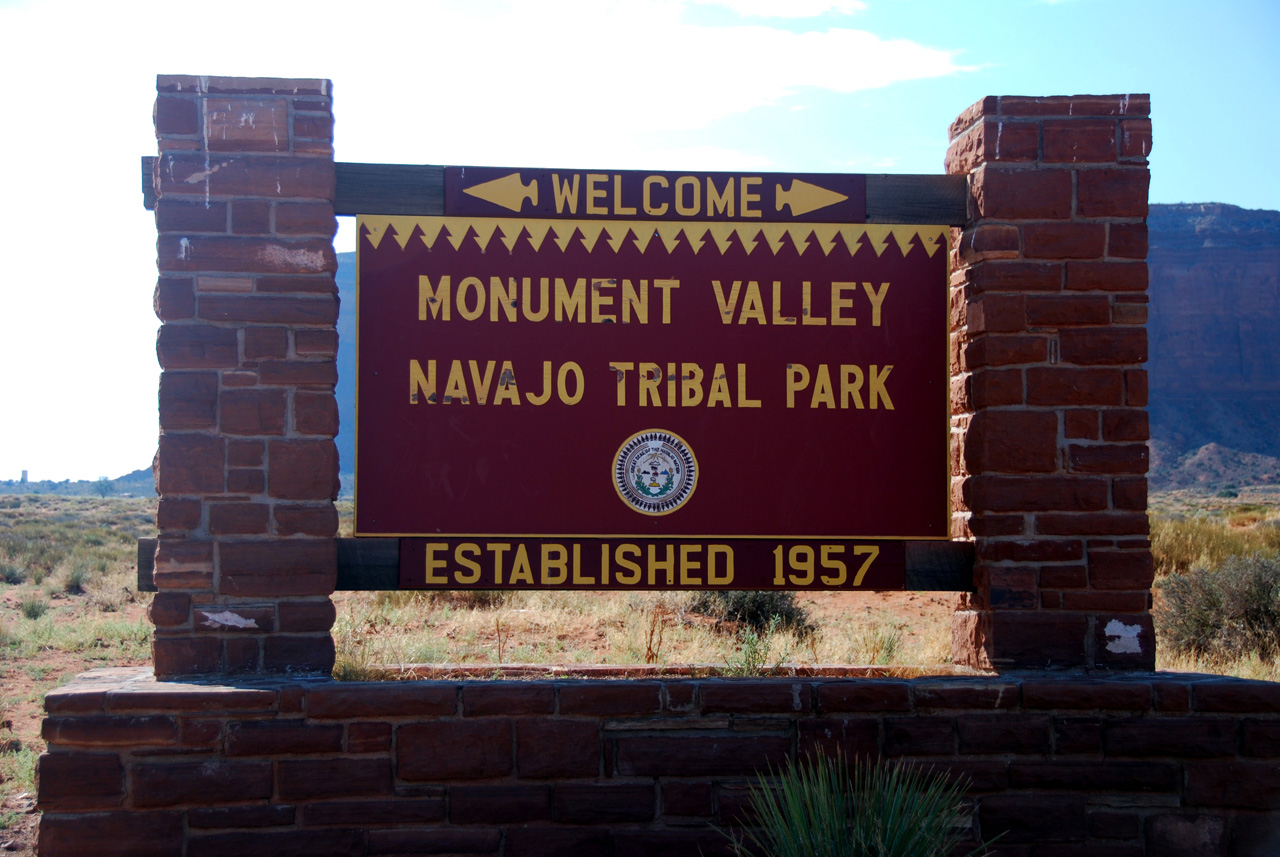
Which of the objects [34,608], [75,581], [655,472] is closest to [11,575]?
[75,581]

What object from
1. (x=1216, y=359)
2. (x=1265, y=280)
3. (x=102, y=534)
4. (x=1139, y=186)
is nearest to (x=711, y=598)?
(x=1139, y=186)

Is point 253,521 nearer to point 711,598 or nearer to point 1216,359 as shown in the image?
point 711,598

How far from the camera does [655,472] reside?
494 cm

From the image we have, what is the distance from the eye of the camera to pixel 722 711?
14.2 feet

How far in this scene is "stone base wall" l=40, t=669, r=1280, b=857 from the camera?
4141mm

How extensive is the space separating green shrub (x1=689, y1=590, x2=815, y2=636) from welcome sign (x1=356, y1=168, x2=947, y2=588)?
652cm

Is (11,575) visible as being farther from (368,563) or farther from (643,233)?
(643,233)

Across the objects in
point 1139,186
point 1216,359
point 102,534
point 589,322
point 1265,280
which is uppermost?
point 1265,280

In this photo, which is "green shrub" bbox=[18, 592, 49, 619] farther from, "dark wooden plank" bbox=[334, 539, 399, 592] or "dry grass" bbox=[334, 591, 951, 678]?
"dark wooden plank" bbox=[334, 539, 399, 592]

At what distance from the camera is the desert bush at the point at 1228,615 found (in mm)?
10055

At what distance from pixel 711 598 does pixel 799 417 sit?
7616 millimetres

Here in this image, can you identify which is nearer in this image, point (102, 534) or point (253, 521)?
point (253, 521)

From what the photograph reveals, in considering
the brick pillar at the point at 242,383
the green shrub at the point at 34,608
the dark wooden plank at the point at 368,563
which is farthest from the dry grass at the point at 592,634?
the green shrub at the point at 34,608

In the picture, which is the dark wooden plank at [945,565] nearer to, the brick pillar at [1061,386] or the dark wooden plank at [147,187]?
the brick pillar at [1061,386]
